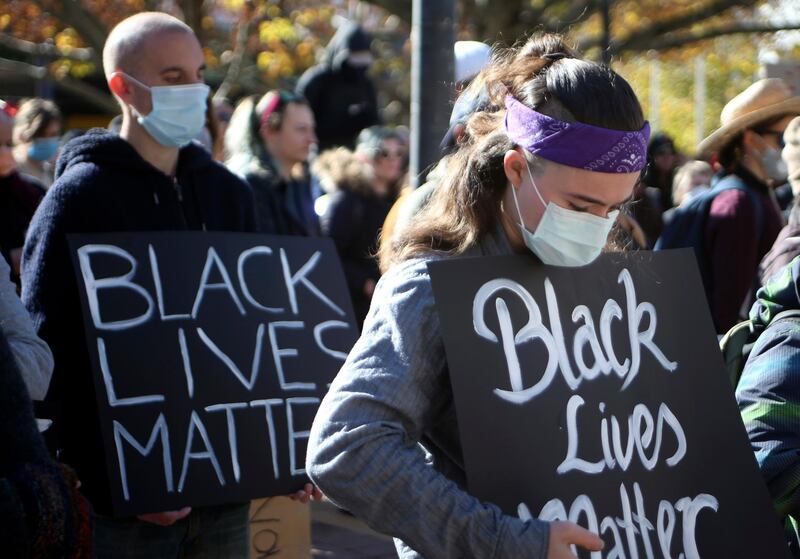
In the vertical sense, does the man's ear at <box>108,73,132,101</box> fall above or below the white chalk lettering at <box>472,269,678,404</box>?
above

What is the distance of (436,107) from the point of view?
577 cm

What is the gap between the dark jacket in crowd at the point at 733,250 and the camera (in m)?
5.38

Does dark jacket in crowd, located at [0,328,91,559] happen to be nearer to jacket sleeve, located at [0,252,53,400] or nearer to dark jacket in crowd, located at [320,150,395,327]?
jacket sleeve, located at [0,252,53,400]

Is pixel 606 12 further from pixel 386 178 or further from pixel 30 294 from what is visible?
pixel 30 294

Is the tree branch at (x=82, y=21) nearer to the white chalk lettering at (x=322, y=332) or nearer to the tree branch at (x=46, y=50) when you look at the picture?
the tree branch at (x=46, y=50)

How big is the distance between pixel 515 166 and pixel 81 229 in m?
1.45

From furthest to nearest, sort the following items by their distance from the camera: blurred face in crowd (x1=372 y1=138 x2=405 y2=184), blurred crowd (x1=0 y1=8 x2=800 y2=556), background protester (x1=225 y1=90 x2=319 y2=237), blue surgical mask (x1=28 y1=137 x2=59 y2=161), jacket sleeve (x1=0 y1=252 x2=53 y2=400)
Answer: blurred face in crowd (x1=372 y1=138 x2=405 y2=184)
blue surgical mask (x1=28 y1=137 x2=59 y2=161)
background protester (x1=225 y1=90 x2=319 y2=237)
blurred crowd (x1=0 y1=8 x2=800 y2=556)
jacket sleeve (x1=0 y1=252 x2=53 y2=400)

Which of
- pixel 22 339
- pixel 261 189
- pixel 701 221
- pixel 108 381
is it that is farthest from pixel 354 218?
pixel 22 339

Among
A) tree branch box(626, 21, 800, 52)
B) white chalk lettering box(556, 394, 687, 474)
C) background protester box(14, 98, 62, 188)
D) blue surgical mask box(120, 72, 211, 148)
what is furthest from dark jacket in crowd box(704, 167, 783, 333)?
tree branch box(626, 21, 800, 52)

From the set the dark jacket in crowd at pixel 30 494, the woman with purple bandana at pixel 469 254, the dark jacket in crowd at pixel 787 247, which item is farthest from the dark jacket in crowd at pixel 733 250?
the dark jacket in crowd at pixel 30 494

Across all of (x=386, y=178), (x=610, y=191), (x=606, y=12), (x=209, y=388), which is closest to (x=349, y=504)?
(x=610, y=191)

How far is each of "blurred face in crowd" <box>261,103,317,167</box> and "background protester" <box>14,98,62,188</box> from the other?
4.78 feet

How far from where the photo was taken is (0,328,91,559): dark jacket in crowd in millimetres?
1680

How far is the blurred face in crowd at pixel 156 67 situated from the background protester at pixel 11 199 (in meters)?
1.40
